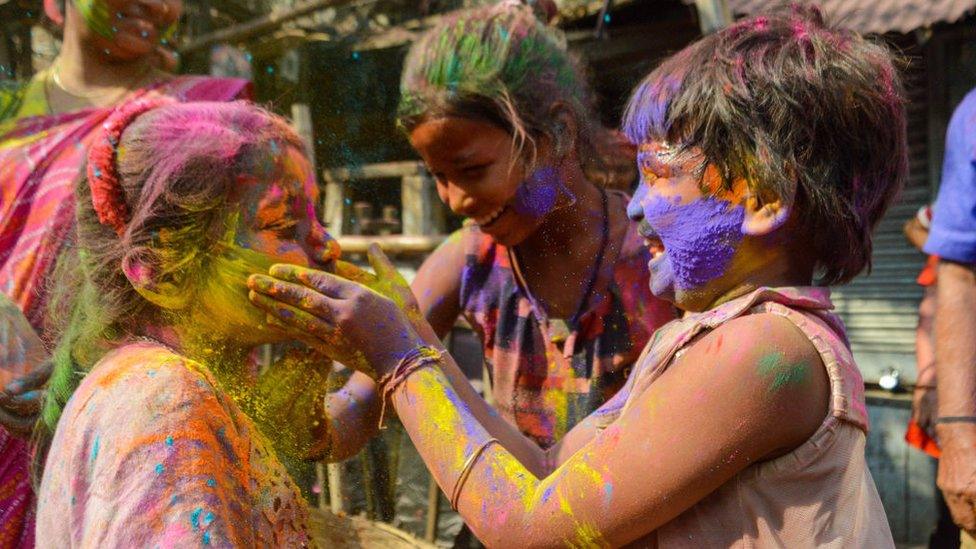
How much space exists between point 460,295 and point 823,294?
1.23 meters

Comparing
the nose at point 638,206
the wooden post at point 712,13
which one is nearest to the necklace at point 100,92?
the nose at point 638,206

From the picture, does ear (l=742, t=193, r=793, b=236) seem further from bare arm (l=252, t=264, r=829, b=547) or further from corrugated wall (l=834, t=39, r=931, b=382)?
corrugated wall (l=834, t=39, r=931, b=382)

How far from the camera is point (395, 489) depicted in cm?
367

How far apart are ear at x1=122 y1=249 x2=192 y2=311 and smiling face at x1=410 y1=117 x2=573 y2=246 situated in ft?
2.68

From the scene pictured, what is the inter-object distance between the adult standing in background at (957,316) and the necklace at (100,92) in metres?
2.45

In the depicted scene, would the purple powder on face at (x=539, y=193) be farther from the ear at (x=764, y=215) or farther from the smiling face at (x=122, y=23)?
the smiling face at (x=122, y=23)

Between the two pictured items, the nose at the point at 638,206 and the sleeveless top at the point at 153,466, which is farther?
the nose at the point at 638,206

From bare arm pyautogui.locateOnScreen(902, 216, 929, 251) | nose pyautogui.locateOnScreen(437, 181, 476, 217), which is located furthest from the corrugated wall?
nose pyautogui.locateOnScreen(437, 181, 476, 217)

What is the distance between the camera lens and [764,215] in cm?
132

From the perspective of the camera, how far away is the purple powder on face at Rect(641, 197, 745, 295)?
1.34m

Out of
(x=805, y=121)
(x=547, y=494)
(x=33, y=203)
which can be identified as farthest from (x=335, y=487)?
(x=805, y=121)

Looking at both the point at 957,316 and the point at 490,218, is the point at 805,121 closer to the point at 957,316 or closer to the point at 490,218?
the point at 490,218

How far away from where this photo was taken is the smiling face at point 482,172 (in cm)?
208

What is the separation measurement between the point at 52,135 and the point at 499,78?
128 cm
